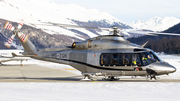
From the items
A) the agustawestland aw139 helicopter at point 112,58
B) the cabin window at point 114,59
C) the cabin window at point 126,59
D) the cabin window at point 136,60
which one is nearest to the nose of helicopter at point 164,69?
the agustawestland aw139 helicopter at point 112,58

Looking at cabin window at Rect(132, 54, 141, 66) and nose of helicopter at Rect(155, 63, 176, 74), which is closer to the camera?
nose of helicopter at Rect(155, 63, 176, 74)

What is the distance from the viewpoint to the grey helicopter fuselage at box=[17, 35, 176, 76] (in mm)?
21812

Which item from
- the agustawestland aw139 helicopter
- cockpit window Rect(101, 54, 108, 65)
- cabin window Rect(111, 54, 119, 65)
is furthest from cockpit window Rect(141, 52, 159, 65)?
cockpit window Rect(101, 54, 108, 65)

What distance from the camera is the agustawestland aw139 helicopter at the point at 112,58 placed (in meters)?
21.8

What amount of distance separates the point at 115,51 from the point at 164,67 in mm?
4110

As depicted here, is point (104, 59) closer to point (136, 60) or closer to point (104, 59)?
point (104, 59)

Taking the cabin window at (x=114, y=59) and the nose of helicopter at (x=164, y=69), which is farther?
the cabin window at (x=114, y=59)

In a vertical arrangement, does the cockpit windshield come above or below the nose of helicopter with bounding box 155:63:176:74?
above

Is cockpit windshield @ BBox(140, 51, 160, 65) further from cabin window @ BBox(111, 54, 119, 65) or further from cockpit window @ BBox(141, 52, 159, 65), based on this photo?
cabin window @ BBox(111, 54, 119, 65)

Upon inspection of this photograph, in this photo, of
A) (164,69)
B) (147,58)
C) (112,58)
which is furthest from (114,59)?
(164,69)

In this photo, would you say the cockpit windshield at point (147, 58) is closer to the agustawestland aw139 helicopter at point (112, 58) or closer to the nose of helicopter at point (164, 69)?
the agustawestland aw139 helicopter at point (112, 58)
